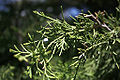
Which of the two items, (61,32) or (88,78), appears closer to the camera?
(61,32)

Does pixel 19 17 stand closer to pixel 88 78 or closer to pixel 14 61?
pixel 14 61

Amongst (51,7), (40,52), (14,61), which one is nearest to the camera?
(40,52)

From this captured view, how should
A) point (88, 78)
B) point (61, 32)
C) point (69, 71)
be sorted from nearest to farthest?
1. point (61, 32)
2. point (69, 71)
3. point (88, 78)

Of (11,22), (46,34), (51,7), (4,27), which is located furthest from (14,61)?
(51,7)

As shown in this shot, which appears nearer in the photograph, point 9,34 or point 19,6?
point 9,34

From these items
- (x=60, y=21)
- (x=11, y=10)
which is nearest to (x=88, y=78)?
(x=60, y=21)

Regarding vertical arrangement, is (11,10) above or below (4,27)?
above

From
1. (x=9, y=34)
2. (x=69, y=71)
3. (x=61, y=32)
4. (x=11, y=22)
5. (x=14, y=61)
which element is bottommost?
(x=69, y=71)

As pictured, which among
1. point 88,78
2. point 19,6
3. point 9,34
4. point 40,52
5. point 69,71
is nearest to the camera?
point 40,52

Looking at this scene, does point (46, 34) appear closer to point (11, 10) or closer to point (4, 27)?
point (4, 27)
